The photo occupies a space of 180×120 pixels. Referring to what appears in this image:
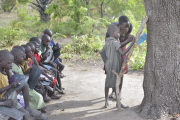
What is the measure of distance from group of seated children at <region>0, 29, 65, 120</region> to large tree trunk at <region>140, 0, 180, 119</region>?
194 cm

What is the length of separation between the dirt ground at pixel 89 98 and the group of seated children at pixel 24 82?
0.95ft

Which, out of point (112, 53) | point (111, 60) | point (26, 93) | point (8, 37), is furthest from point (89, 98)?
point (8, 37)

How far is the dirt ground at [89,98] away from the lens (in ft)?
11.6

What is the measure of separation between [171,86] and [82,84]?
8.56 feet

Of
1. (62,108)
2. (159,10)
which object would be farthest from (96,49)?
(159,10)

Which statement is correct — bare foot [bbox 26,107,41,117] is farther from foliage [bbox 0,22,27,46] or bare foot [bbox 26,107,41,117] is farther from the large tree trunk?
foliage [bbox 0,22,27,46]

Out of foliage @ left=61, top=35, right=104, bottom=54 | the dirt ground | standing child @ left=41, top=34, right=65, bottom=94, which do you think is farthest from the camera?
foliage @ left=61, top=35, right=104, bottom=54

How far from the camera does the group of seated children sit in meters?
2.53

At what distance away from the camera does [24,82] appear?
2.81 m

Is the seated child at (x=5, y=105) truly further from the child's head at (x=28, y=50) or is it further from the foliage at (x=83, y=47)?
the foliage at (x=83, y=47)

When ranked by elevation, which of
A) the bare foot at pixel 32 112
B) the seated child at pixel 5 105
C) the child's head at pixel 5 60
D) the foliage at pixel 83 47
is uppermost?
the child's head at pixel 5 60

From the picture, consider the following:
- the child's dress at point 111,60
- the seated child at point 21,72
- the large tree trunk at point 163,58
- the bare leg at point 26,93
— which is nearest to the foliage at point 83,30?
the child's dress at point 111,60

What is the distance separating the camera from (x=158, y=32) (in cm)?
314

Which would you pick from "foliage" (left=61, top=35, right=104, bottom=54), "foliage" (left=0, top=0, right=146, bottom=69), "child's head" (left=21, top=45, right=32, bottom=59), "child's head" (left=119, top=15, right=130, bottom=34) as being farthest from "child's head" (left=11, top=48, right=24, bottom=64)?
"foliage" (left=61, top=35, right=104, bottom=54)
